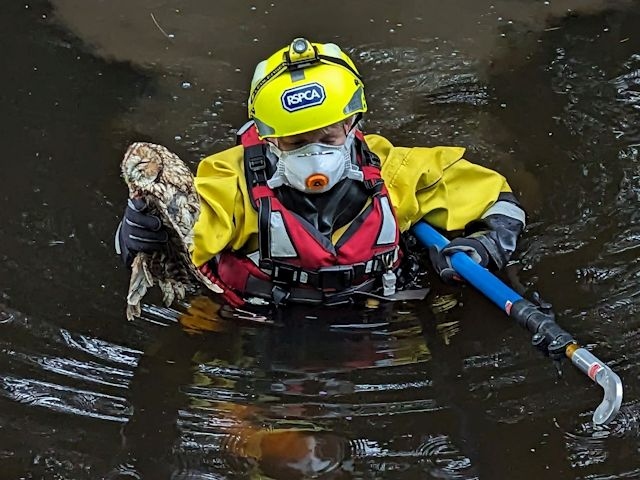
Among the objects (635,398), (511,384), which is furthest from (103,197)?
(635,398)

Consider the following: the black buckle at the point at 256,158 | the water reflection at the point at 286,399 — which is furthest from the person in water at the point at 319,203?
the water reflection at the point at 286,399

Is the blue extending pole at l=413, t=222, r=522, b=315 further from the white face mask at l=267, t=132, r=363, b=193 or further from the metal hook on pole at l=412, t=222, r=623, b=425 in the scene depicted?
the white face mask at l=267, t=132, r=363, b=193

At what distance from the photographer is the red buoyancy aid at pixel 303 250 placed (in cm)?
312

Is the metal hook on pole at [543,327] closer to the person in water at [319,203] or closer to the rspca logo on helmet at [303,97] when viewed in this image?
the person in water at [319,203]

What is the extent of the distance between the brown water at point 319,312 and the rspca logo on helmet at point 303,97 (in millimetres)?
775

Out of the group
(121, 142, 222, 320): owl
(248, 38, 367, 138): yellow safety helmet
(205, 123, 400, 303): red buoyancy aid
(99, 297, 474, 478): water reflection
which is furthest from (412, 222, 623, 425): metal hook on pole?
(121, 142, 222, 320): owl

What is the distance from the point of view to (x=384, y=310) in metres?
3.44

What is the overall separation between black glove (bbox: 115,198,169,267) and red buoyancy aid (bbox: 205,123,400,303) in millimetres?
333

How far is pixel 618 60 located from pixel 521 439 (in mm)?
2429

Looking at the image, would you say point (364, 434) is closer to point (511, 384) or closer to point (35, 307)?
point (511, 384)

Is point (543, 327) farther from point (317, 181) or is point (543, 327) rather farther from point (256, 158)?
point (256, 158)

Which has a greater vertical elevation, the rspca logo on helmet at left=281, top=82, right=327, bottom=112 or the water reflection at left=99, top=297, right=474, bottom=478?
the rspca logo on helmet at left=281, top=82, right=327, bottom=112

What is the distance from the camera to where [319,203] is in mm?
3160

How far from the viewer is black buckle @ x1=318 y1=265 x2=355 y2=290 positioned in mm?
3203
